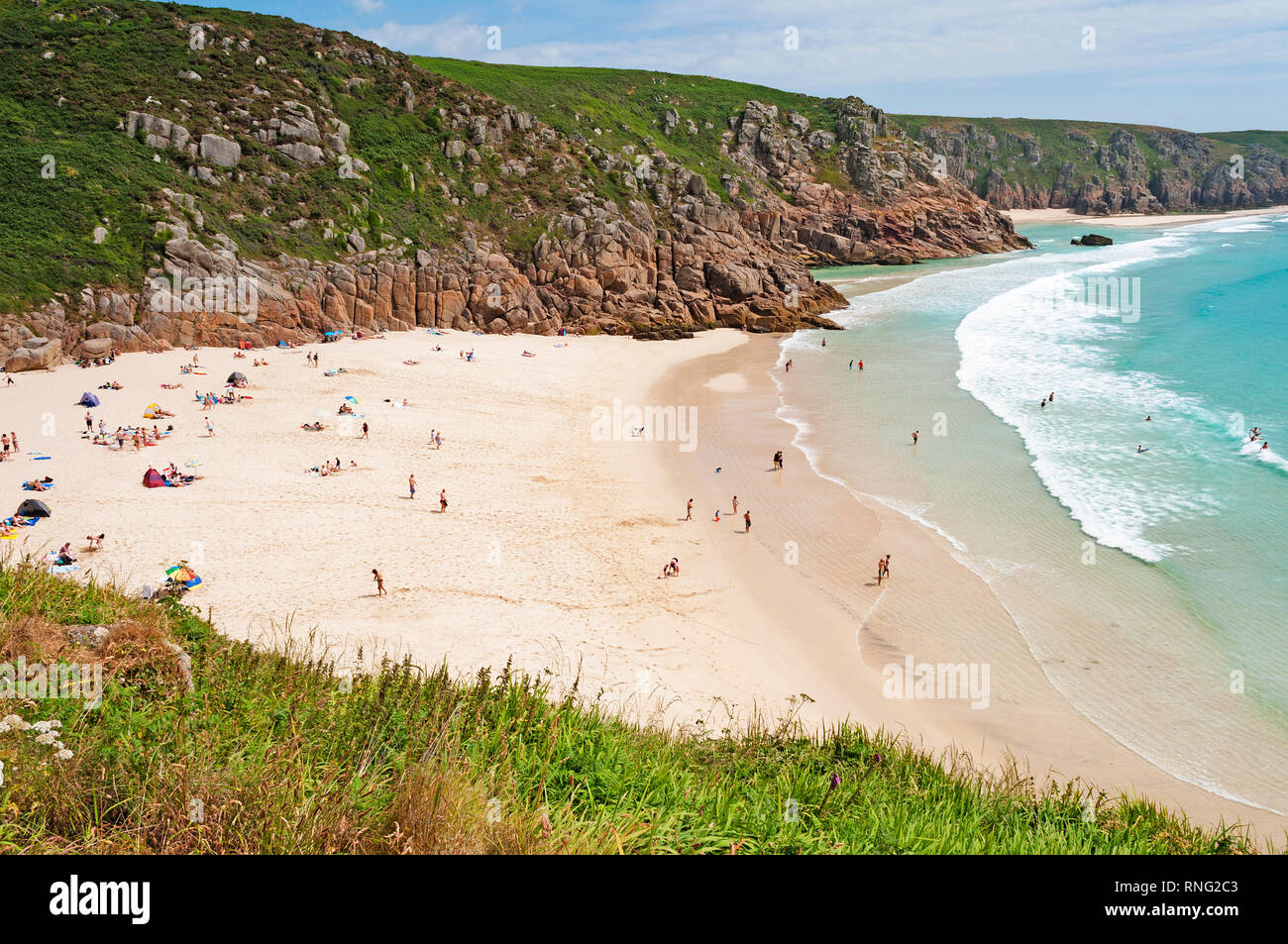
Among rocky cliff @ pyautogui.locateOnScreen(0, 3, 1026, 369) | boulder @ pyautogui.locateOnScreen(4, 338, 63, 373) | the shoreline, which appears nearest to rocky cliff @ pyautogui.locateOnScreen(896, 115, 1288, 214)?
rocky cliff @ pyautogui.locateOnScreen(0, 3, 1026, 369)

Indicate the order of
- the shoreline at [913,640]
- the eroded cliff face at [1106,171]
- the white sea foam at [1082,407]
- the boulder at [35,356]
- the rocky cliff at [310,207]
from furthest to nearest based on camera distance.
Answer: the eroded cliff face at [1106,171] < the rocky cliff at [310,207] < the boulder at [35,356] < the white sea foam at [1082,407] < the shoreline at [913,640]

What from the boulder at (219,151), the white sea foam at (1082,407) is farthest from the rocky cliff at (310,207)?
the white sea foam at (1082,407)

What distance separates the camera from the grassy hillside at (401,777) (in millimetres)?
3664

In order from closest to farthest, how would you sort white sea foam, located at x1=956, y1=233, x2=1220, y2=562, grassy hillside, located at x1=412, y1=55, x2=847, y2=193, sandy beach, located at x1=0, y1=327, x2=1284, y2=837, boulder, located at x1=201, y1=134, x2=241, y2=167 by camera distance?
sandy beach, located at x1=0, y1=327, x2=1284, y2=837 < white sea foam, located at x1=956, y1=233, x2=1220, y2=562 < boulder, located at x1=201, y1=134, x2=241, y2=167 < grassy hillside, located at x1=412, y1=55, x2=847, y2=193

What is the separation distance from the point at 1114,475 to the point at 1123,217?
146 metres

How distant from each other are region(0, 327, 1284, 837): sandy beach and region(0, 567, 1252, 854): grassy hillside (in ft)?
7.71

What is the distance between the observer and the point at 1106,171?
149 metres

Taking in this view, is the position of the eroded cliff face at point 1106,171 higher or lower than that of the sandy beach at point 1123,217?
higher

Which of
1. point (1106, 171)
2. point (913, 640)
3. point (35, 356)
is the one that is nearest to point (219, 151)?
point (35, 356)

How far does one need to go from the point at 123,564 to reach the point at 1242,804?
70.9 ft

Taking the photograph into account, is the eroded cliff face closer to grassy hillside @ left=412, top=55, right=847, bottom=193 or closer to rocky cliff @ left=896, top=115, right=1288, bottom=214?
rocky cliff @ left=896, top=115, right=1288, bottom=214

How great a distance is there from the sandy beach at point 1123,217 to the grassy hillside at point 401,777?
14333cm

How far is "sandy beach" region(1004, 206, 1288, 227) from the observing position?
420ft

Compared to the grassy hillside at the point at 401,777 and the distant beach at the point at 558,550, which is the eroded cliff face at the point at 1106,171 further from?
the grassy hillside at the point at 401,777
